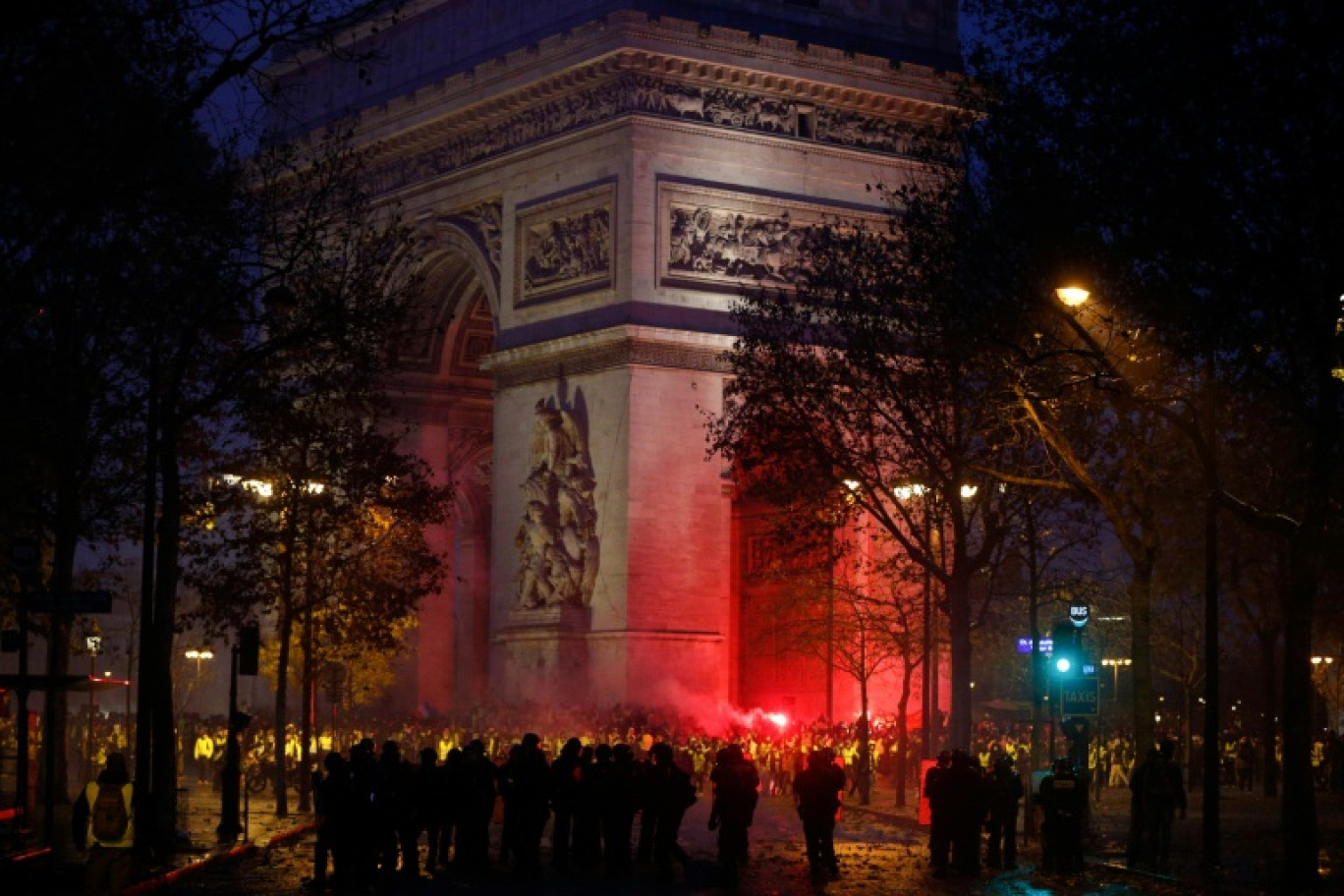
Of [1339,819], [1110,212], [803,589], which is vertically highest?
[1110,212]

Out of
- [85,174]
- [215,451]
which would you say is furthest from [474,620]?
[85,174]

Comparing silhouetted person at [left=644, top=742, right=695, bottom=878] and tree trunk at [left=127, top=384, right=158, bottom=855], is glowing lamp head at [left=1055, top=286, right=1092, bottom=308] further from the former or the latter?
tree trunk at [left=127, top=384, right=158, bottom=855]

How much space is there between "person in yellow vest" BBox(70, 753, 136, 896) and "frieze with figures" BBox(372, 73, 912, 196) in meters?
34.9

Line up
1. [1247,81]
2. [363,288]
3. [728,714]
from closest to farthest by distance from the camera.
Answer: [1247,81]
[363,288]
[728,714]

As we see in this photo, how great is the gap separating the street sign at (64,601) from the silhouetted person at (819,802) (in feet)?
28.2

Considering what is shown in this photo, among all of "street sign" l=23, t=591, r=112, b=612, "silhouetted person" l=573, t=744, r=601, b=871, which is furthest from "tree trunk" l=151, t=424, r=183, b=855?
"silhouetted person" l=573, t=744, r=601, b=871

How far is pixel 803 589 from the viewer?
186 feet

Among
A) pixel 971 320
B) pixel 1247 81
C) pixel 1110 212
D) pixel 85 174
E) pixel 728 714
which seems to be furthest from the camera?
pixel 728 714

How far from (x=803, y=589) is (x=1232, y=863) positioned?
24.7 metres

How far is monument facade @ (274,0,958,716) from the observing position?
56.4 metres

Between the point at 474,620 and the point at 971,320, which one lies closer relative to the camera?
the point at 971,320

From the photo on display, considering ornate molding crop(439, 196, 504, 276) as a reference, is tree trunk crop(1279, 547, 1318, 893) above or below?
below

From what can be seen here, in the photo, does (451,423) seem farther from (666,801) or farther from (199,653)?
(666,801)

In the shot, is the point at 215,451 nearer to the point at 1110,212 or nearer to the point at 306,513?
the point at 306,513
